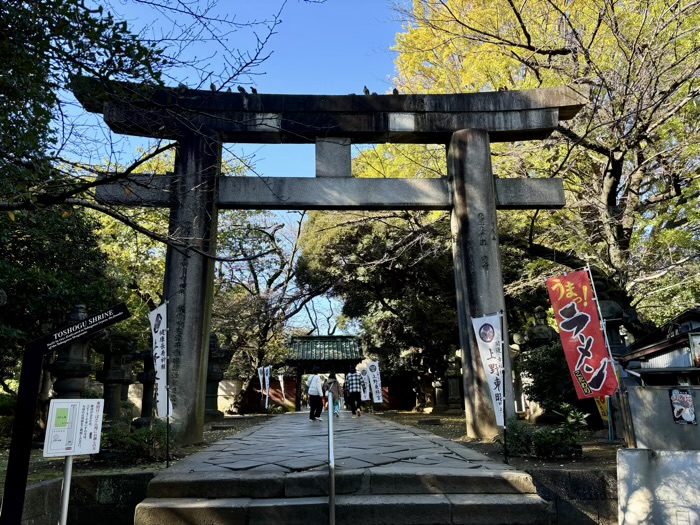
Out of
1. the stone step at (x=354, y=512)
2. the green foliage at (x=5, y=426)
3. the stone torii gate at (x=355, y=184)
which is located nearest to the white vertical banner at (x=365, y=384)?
the green foliage at (x=5, y=426)

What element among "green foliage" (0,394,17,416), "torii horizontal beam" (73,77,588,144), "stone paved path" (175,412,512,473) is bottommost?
"stone paved path" (175,412,512,473)

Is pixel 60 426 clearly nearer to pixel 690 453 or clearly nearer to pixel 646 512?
pixel 646 512

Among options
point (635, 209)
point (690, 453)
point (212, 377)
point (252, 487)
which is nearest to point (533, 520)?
point (690, 453)

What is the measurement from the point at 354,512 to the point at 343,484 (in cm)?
41

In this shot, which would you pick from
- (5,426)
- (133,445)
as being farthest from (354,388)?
(133,445)

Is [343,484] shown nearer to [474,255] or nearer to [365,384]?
[474,255]

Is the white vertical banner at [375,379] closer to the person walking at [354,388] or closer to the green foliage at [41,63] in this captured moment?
the person walking at [354,388]

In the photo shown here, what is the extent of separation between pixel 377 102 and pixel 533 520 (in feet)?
23.4

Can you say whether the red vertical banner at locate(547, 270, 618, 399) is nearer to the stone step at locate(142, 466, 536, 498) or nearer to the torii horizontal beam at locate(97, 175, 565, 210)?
the torii horizontal beam at locate(97, 175, 565, 210)

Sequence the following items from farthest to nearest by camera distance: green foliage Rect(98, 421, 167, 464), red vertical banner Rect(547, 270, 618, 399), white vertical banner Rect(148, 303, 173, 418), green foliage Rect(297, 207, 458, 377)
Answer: green foliage Rect(297, 207, 458, 377) < white vertical banner Rect(148, 303, 173, 418) < red vertical banner Rect(547, 270, 618, 399) < green foliage Rect(98, 421, 167, 464)

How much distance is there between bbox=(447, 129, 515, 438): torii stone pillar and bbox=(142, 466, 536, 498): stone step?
3020 mm

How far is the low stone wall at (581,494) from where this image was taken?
5199 mm

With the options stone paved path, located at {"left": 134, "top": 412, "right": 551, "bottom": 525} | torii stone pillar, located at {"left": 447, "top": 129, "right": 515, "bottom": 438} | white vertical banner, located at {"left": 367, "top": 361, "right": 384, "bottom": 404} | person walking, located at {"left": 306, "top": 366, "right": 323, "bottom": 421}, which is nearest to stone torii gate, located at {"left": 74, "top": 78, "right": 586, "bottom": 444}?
torii stone pillar, located at {"left": 447, "top": 129, "right": 515, "bottom": 438}

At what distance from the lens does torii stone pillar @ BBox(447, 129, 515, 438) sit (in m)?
8.20
